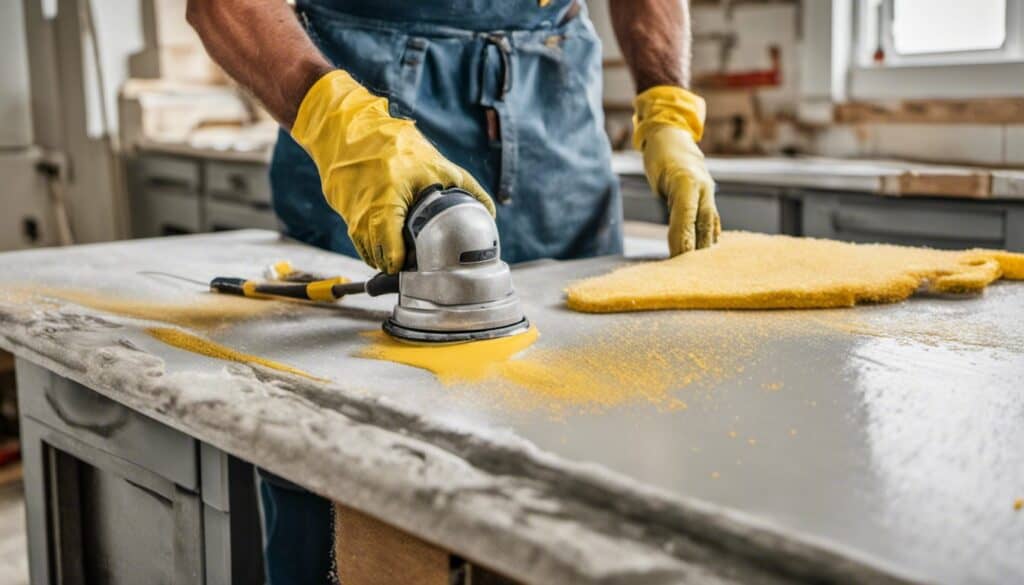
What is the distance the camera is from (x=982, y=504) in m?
0.62

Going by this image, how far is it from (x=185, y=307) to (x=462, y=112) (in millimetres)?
541

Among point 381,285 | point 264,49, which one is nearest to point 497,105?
point 264,49

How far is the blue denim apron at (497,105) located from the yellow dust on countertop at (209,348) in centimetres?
52

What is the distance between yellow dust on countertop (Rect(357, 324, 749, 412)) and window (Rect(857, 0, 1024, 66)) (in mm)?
2175

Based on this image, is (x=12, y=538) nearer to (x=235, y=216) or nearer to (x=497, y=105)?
(x=235, y=216)

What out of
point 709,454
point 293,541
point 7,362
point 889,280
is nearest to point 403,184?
point 293,541

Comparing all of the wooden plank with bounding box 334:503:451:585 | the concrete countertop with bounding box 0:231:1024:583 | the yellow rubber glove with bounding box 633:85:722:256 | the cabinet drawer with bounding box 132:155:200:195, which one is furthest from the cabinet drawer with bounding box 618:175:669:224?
the wooden plank with bounding box 334:503:451:585

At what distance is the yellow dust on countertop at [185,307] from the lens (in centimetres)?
116

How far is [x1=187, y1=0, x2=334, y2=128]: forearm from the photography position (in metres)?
1.23

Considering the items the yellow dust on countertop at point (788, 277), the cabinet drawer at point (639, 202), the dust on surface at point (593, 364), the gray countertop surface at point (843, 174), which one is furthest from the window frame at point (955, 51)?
the dust on surface at point (593, 364)

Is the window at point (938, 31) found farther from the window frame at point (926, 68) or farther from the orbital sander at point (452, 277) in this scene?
the orbital sander at point (452, 277)

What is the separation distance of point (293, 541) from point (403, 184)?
0.38 m

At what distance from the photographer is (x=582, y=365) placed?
95 centimetres

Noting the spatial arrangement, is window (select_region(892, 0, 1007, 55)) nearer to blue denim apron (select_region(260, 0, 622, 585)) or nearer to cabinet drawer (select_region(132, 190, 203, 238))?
blue denim apron (select_region(260, 0, 622, 585))
